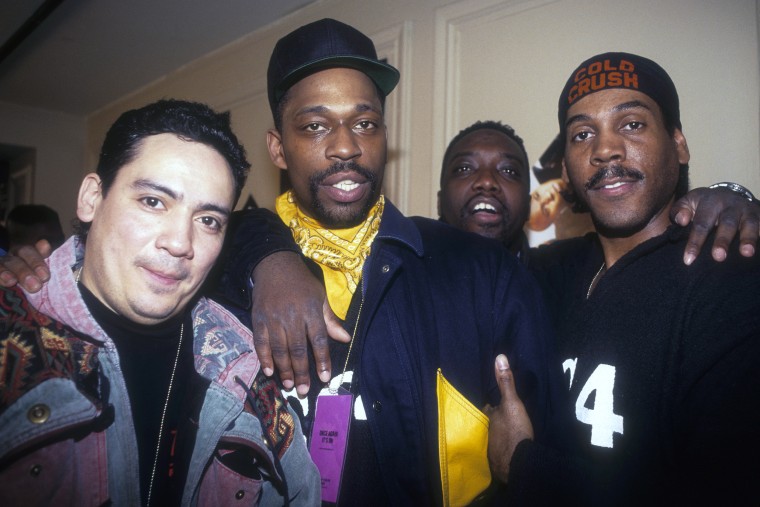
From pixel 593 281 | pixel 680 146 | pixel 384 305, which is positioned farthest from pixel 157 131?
pixel 680 146

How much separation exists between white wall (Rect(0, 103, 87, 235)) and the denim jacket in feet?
22.2

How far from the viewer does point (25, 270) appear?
4.33 feet

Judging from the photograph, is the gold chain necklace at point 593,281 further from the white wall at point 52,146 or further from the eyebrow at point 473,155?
the white wall at point 52,146

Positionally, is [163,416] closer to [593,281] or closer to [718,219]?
[593,281]

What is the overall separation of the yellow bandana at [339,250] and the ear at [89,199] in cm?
69

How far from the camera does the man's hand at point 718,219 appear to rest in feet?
4.46

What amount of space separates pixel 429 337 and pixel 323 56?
1069 mm

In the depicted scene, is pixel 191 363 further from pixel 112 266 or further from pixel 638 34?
pixel 638 34

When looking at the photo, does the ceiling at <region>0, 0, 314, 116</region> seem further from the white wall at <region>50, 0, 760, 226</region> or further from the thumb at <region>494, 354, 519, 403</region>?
the thumb at <region>494, 354, 519, 403</region>

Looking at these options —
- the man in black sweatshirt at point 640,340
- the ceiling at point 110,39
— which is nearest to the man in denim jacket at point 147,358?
the man in black sweatshirt at point 640,340

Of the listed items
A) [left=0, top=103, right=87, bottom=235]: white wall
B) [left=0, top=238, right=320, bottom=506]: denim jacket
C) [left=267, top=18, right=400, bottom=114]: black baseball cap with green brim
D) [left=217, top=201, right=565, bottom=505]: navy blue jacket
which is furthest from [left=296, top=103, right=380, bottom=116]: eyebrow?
[left=0, top=103, right=87, bottom=235]: white wall

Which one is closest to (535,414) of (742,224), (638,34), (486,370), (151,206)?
(486,370)

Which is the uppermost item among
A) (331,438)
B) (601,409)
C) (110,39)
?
(110,39)

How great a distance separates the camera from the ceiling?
454 centimetres
